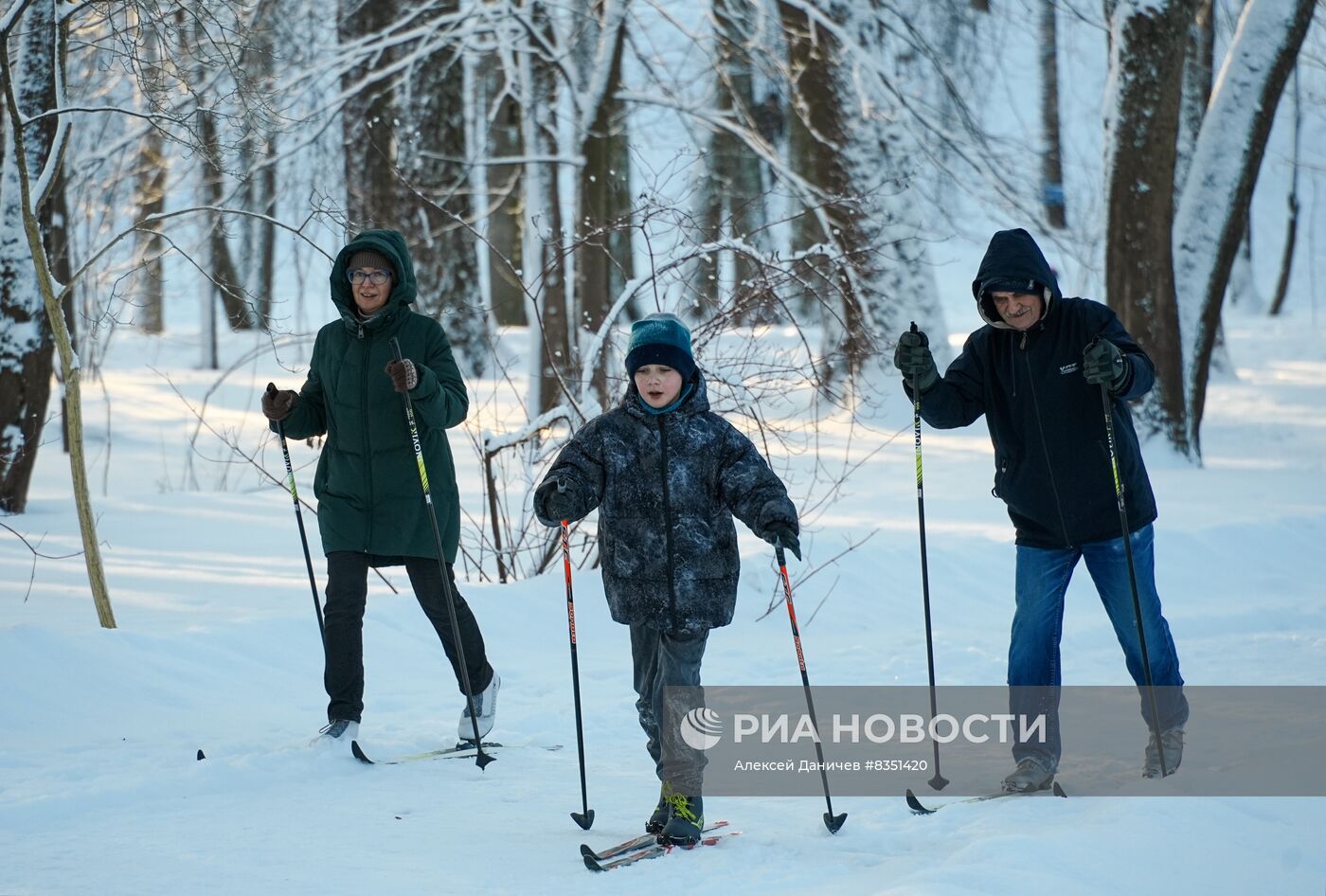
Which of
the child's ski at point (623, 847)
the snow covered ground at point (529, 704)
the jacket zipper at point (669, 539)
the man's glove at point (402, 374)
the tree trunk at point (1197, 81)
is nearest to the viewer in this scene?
the snow covered ground at point (529, 704)

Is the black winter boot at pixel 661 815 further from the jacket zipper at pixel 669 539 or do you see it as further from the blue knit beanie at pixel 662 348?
the blue knit beanie at pixel 662 348

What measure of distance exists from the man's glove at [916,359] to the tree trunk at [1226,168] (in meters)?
8.73

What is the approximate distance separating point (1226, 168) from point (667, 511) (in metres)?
9.94

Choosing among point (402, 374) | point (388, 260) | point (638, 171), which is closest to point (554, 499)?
point (402, 374)

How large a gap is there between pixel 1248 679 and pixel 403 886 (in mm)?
4231

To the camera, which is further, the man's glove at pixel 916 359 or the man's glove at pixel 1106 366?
the man's glove at pixel 916 359

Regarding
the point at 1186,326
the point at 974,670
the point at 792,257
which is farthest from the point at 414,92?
the point at 974,670

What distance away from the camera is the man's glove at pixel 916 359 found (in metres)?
4.38

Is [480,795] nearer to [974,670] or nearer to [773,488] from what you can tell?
[773,488]

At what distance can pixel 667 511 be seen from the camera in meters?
4.04

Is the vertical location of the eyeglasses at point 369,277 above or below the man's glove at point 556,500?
above

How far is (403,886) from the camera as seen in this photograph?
360 cm

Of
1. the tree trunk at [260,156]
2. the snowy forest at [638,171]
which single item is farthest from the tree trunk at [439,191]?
the tree trunk at [260,156]

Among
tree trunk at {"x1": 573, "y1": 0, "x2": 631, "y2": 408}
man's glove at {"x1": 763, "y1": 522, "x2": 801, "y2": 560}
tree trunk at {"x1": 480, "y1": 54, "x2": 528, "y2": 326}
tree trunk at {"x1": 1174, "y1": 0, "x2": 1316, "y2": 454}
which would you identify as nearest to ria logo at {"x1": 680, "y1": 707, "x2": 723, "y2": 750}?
man's glove at {"x1": 763, "y1": 522, "x2": 801, "y2": 560}
